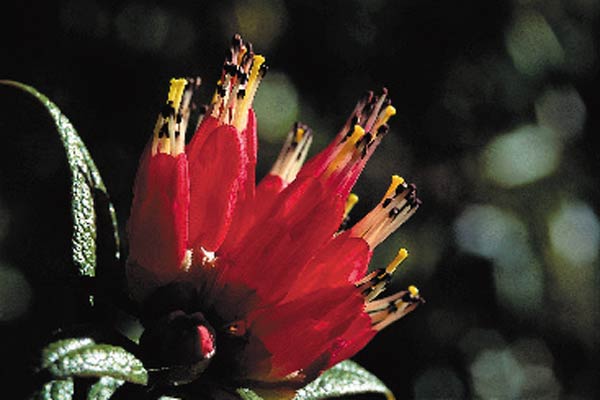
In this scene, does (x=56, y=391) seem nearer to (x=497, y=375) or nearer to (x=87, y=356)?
(x=87, y=356)

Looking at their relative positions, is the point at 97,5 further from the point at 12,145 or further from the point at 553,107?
the point at 553,107

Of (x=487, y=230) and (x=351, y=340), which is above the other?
(x=487, y=230)

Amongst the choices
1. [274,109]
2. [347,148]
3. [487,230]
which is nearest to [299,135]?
[347,148]

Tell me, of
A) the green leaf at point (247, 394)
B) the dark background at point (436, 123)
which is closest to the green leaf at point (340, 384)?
→ the green leaf at point (247, 394)

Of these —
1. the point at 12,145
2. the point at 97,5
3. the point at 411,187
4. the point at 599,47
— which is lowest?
the point at 12,145

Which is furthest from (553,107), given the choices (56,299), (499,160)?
(56,299)

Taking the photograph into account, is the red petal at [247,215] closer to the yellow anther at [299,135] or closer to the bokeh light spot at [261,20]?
the yellow anther at [299,135]
